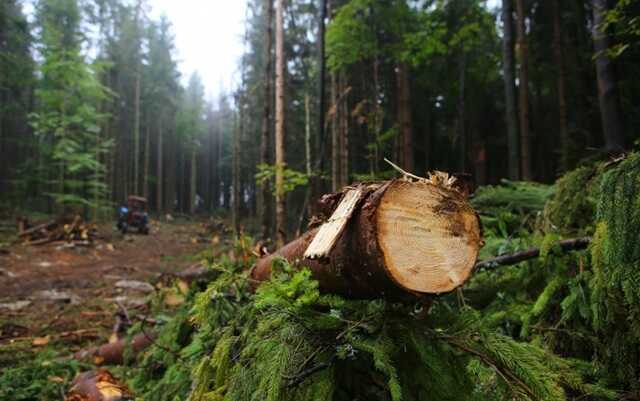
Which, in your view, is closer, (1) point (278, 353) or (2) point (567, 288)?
(1) point (278, 353)

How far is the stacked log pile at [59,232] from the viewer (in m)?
Result: 14.2

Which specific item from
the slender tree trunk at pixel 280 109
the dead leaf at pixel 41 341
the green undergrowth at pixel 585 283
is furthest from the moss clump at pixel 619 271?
the slender tree trunk at pixel 280 109

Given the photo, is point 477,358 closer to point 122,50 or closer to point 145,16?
point 122,50

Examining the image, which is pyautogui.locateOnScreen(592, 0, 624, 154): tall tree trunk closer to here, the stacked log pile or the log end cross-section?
the log end cross-section

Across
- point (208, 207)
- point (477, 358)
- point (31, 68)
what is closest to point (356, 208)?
point (477, 358)

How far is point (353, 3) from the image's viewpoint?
10.1 metres

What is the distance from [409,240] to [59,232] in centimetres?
1738

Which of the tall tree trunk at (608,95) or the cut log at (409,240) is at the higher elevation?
the tall tree trunk at (608,95)

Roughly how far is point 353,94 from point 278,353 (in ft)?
49.6

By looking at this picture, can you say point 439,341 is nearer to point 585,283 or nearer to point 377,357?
point 377,357

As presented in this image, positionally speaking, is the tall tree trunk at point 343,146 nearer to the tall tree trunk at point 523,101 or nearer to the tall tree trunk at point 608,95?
the tall tree trunk at point 523,101

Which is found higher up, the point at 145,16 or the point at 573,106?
the point at 145,16

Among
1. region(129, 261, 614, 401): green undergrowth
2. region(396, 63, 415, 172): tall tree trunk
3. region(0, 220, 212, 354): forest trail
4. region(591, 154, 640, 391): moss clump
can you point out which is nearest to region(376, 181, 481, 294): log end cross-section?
region(129, 261, 614, 401): green undergrowth

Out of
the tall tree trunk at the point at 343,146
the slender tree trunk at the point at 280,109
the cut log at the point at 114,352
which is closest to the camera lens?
the cut log at the point at 114,352
